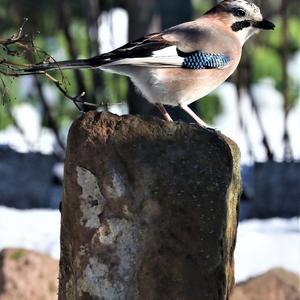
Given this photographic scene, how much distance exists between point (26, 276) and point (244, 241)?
186 cm

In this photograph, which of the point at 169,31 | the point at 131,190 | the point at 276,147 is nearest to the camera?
the point at 131,190

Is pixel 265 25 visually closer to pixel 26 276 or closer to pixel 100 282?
pixel 100 282

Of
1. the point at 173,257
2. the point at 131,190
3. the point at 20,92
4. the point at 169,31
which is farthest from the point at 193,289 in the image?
the point at 20,92

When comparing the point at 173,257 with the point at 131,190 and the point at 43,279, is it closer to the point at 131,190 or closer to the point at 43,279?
the point at 131,190

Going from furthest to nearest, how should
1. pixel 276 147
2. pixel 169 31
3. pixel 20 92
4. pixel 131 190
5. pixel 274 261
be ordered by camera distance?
pixel 20 92 → pixel 276 147 → pixel 274 261 → pixel 169 31 → pixel 131 190

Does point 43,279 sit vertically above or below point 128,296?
below

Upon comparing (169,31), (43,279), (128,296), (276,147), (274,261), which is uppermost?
(169,31)

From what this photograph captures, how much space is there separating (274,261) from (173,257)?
3.10m

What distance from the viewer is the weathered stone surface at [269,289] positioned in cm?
660

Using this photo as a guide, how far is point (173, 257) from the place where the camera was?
468 cm

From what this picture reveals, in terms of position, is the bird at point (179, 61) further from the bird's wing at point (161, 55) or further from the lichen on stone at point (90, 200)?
Result: the lichen on stone at point (90, 200)

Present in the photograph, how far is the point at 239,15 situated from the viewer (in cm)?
555

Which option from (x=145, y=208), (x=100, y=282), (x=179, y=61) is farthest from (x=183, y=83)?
(x=100, y=282)

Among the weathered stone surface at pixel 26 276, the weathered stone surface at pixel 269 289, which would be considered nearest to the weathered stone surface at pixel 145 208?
the weathered stone surface at pixel 26 276
